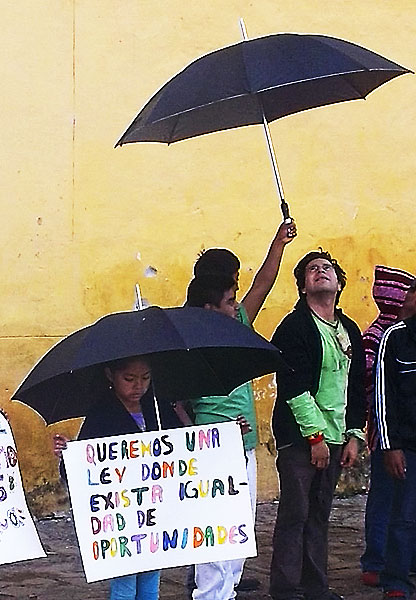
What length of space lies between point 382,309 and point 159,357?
Answer: 78.3 inches

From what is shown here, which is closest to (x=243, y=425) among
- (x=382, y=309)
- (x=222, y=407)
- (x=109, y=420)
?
(x=222, y=407)

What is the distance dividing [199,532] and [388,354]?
1.49 meters

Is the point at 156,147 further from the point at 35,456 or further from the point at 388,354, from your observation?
the point at 388,354

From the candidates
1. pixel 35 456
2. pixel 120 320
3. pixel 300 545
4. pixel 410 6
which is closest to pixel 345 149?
pixel 410 6

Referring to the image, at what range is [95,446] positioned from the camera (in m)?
4.66

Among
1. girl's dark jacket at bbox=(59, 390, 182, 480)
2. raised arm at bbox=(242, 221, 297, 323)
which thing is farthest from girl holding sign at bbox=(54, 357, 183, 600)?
raised arm at bbox=(242, 221, 297, 323)

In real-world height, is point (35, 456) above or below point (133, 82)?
below

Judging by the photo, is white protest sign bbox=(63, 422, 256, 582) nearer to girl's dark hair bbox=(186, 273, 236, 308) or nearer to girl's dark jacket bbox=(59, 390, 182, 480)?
girl's dark jacket bbox=(59, 390, 182, 480)

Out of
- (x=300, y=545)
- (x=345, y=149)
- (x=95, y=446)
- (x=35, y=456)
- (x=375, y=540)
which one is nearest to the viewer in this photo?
(x=95, y=446)

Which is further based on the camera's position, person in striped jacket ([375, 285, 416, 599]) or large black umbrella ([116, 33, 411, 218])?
person in striped jacket ([375, 285, 416, 599])

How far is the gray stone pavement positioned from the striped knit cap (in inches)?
29.2

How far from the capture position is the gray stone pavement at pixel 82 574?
6.12m

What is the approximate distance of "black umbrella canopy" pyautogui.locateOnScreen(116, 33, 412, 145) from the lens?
17.0 feet

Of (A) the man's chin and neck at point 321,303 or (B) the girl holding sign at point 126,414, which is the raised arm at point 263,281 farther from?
(B) the girl holding sign at point 126,414
